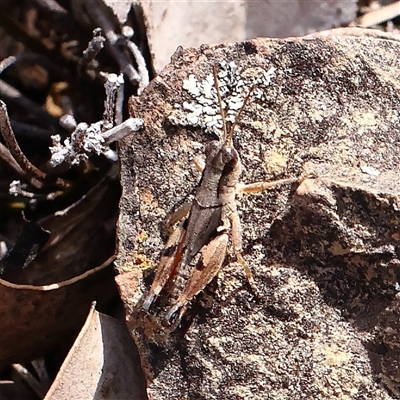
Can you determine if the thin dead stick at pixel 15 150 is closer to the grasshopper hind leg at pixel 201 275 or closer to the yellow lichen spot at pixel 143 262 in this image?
the yellow lichen spot at pixel 143 262

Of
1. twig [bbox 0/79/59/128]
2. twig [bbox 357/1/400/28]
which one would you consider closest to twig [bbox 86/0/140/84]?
twig [bbox 0/79/59/128]

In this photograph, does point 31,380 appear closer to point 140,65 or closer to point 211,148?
point 211,148

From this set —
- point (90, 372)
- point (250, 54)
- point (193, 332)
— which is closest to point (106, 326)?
point (90, 372)

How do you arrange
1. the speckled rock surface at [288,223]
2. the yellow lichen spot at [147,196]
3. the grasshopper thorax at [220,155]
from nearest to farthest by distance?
the speckled rock surface at [288,223] → the grasshopper thorax at [220,155] → the yellow lichen spot at [147,196]

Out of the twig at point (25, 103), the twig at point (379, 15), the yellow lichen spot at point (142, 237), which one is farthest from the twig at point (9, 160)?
the twig at point (379, 15)

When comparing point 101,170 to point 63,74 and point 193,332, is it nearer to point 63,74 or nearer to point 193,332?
point 63,74

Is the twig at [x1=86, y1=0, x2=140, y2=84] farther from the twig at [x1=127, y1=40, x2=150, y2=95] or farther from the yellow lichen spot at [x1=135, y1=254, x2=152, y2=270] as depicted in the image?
the yellow lichen spot at [x1=135, y1=254, x2=152, y2=270]
